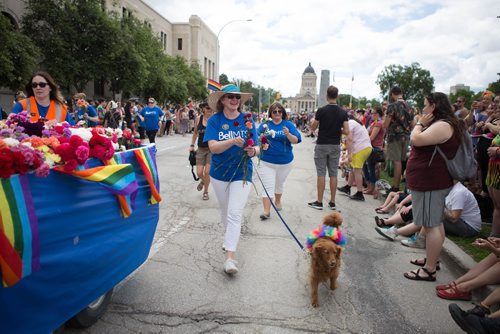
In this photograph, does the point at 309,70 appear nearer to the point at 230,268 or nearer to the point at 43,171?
the point at 230,268

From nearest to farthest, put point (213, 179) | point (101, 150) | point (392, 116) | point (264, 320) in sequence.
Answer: point (101, 150) < point (264, 320) < point (213, 179) < point (392, 116)

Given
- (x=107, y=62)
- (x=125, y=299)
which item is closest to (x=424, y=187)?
(x=125, y=299)

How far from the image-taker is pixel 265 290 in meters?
3.67

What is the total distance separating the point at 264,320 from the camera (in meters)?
3.13

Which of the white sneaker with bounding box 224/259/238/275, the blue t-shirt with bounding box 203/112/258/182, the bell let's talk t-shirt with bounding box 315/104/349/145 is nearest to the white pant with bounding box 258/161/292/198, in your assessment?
the bell let's talk t-shirt with bounding box 315/104/349/145

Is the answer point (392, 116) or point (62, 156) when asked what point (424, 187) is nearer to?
point (62, 156)

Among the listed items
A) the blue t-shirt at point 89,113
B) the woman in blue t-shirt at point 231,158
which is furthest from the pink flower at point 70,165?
the blue t-shirt at point 89,113

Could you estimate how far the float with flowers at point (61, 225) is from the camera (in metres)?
1.92

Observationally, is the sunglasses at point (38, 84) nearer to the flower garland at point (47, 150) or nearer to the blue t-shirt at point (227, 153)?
the flower garland at point (47, 150)

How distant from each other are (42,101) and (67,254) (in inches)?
123

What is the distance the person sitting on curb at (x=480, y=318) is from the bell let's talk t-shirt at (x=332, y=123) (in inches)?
152

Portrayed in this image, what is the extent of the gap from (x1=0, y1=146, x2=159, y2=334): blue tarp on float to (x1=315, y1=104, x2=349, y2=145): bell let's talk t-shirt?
4.48 metres

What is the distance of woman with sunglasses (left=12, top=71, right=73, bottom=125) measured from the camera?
4566 mm

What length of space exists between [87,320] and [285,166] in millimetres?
4109
